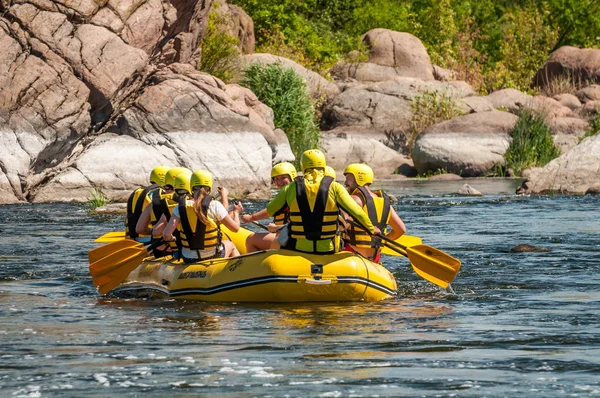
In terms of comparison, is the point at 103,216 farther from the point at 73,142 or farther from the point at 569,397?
the point at 569,397

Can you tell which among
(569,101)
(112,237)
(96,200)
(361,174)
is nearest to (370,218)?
(361,174)

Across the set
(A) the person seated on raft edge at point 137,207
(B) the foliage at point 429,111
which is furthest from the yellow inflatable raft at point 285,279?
(B) the foliage at point 429,111

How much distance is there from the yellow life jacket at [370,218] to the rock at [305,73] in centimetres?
2069

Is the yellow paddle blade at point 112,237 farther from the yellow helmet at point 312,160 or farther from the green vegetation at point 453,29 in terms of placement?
the green vegetation at point 453,29

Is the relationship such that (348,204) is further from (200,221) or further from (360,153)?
(360,153)

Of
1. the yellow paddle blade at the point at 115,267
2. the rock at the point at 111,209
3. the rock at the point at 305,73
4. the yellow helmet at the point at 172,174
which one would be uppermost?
the rock at the point at 305,73

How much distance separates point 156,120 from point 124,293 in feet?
39.8

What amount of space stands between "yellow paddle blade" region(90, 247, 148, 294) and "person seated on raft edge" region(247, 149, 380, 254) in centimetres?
163

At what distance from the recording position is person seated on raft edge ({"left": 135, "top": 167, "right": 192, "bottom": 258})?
11273mm

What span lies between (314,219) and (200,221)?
1.14 metres

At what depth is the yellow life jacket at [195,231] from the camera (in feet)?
35.5

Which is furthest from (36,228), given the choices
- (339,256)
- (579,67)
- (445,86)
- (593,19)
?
(593,19)

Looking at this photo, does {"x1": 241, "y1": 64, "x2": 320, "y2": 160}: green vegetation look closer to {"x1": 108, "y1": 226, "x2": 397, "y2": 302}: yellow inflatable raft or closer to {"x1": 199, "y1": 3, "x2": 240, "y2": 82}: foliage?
{"x1": 199, "y1": 3, "x2": 240, "y2": 82}: foliage

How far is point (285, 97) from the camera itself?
29953mm
